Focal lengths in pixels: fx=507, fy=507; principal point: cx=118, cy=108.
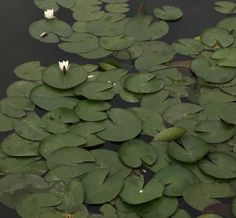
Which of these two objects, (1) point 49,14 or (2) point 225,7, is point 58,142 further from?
(2) point 225,7

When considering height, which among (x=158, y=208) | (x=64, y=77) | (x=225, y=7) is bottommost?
(x=158, y=208)

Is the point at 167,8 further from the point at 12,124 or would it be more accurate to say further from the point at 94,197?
the point at 94,197

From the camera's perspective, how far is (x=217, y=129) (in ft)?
6.03

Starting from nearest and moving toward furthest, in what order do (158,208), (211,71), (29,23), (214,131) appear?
(158,208) < (214,131) < (211,71) < (29,23)

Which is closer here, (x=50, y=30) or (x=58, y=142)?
(x=58, y=142)

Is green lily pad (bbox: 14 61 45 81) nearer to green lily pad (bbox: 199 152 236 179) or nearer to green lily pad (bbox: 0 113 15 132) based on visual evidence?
green lily pad (bbox: 0 113 15 132)

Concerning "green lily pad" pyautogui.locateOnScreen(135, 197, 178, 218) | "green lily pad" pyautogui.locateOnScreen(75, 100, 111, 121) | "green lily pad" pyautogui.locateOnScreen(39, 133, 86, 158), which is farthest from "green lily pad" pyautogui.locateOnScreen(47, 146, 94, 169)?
"green lily pad" pyautogui.locateOnScreen(135, 197, 178, 218)

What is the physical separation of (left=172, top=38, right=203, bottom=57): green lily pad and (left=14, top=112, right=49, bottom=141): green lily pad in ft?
2.33

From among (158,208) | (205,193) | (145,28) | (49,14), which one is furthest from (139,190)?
(49,14)

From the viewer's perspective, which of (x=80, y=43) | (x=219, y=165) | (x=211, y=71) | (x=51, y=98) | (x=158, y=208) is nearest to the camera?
(x=158, y=208)

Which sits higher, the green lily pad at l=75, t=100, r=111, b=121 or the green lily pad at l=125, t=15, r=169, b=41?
the green lily pad at l=125, t=15, r=169, b=41

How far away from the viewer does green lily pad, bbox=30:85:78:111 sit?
1928mm

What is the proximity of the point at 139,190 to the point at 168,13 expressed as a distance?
1051 mm

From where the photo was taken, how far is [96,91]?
198 cm
